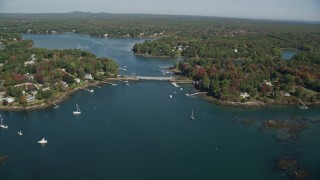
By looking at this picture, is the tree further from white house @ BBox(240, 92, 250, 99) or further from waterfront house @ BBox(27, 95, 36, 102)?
waterfront house @ BBox(27, 95, 36, 102)

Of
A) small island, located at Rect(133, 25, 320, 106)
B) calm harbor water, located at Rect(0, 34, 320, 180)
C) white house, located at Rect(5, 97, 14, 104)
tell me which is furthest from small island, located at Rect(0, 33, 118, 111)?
small island, located at Rect(133, 25, 320, 106)

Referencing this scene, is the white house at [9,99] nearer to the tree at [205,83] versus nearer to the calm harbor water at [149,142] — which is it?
the calm harbor water at [149,142]

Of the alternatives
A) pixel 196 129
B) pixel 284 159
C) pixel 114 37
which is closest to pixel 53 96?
pixel 196 129

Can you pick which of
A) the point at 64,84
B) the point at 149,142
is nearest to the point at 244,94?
the point at 149,142

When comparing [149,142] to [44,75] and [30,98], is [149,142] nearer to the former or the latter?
[30,98]

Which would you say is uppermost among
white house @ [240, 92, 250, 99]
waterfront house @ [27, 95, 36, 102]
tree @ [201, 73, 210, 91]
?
tree @ [201, 73, 210, 91]

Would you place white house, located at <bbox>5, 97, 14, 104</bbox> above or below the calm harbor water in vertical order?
above

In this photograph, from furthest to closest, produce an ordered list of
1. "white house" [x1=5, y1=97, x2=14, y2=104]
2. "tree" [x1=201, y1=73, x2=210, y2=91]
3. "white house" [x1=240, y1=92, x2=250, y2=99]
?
"tree" [x1=201, y1=73, x2=210, y2=91], "white house" [x1=240, y1=92, x2=250, y2=99], "white house" [x1=5, y1=97, x2=14, y2=104]

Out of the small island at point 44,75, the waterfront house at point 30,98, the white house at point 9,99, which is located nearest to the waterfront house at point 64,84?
the small island at point 44,75

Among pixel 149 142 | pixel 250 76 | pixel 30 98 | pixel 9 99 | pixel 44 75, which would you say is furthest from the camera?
pixel 250 76
